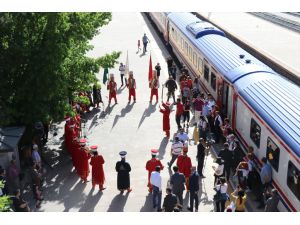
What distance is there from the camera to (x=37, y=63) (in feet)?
44.3

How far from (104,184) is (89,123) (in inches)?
211

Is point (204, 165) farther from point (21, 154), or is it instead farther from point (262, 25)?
point (262, 25)

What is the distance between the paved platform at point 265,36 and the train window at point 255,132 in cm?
833

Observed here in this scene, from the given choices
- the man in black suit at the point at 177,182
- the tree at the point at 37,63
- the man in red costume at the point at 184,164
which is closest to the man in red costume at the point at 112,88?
the tree at the point at 37,63

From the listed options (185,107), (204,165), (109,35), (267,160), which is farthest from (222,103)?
(109,35)

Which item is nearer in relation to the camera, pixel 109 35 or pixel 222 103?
pixel 222 103

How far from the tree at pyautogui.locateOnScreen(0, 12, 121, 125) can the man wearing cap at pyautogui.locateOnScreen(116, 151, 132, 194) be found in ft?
10.1

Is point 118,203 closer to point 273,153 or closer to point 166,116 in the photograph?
point 273,153

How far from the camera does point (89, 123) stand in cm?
1850

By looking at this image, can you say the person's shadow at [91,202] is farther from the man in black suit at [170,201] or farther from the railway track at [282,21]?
the railway track at [282,21]

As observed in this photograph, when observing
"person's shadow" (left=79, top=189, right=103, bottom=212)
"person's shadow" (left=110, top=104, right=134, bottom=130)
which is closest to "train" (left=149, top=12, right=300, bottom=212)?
"person's shadow" (left=110, top=104, right=134, bottom=130)

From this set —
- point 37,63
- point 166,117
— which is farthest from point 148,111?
point 37,63

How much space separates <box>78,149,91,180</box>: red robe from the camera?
1348 cm

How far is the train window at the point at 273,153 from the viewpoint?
11664mm
